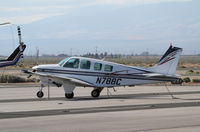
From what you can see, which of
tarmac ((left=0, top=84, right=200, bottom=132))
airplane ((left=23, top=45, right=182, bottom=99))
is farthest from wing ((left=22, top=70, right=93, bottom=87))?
tarmac ((left=0, top=84, right=200, bottom=132))

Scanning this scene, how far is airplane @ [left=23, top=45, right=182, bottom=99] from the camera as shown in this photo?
24.0 meters

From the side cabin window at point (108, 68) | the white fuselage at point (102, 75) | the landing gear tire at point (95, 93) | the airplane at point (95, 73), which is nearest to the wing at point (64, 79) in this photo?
the airplane at point (95, 73)

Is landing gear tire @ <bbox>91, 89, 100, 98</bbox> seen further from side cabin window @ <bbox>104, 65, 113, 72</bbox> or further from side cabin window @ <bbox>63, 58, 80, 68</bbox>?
side cabin window @ <bbox>63, 58, 80, 68</bbox>

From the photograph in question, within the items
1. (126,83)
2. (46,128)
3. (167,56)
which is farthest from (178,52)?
(46,128)

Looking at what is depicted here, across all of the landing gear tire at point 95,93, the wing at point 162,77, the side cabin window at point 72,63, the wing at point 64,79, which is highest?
the side cabin window at point 72,63

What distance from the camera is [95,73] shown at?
964 inches

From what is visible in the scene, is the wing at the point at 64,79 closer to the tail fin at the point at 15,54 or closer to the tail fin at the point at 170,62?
the tail fin at the point at 170,62

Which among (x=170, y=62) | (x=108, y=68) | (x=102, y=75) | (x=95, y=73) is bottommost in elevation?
(x=102, y=75)

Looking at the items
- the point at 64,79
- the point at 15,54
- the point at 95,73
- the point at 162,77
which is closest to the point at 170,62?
the point at 162,77

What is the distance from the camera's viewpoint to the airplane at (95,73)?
24.0 meters

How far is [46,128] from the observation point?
1347 cm

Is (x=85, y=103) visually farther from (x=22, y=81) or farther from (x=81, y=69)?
(x=22, y=81)

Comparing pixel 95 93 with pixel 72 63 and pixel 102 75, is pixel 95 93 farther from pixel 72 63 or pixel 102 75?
pixel 72 63

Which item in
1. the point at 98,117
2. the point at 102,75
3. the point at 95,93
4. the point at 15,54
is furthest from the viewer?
the point at 15,54
